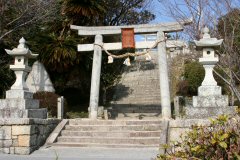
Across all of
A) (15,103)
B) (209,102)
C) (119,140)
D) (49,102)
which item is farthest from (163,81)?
(15,103)

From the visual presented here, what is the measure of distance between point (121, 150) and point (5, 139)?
299cm

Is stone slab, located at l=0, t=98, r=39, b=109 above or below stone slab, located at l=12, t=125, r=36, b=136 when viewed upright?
above

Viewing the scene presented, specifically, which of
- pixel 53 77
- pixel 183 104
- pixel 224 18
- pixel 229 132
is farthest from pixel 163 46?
pixel 229 132

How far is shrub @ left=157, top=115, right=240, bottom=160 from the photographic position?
3.60 m

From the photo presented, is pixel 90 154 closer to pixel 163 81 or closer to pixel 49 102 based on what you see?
pixel 163 81

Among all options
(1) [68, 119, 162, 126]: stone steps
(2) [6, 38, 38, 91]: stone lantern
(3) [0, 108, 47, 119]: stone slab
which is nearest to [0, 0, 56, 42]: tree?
(2) [6, 38, 38, 91]: stone lantern

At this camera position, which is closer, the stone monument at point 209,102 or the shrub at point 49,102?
the stone monument at point 209,102

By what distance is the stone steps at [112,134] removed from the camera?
35.0 ft

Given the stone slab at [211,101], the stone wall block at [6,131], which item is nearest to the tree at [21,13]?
the stone wall block at [6,131]

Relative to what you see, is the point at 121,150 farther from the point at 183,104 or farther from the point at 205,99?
the point at 183,104

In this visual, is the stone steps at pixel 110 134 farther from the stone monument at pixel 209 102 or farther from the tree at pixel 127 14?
the tree at pixel 127 14

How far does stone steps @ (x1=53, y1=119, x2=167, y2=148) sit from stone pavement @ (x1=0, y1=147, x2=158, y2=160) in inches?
18.2

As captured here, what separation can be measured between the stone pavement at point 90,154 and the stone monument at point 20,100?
3.54ft

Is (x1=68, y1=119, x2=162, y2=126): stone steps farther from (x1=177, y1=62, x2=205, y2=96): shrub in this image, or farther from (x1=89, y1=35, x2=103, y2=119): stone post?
(x1=177, y1=62, x2=205, y2=96): shrub
